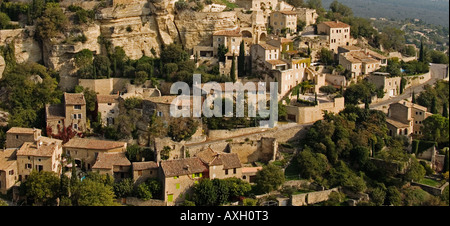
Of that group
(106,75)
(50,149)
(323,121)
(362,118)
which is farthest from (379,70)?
(50,149)

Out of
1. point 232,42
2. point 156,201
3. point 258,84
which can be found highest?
point 232,42

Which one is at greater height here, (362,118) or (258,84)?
(258,84)

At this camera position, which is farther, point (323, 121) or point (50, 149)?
point (323, 121)

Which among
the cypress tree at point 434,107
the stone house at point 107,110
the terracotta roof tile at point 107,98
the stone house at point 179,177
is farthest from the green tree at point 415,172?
the terracotta roof tile at point 107,98

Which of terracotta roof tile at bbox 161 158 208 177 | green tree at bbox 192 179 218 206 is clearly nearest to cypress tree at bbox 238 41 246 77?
terracotta roof tile at bbox 161 158 208 177

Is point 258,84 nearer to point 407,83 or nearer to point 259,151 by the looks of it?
point 259,151

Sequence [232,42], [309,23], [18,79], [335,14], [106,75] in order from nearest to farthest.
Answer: [18,79] → [106,75] → [232,42] → [309,23] → [335,14]
